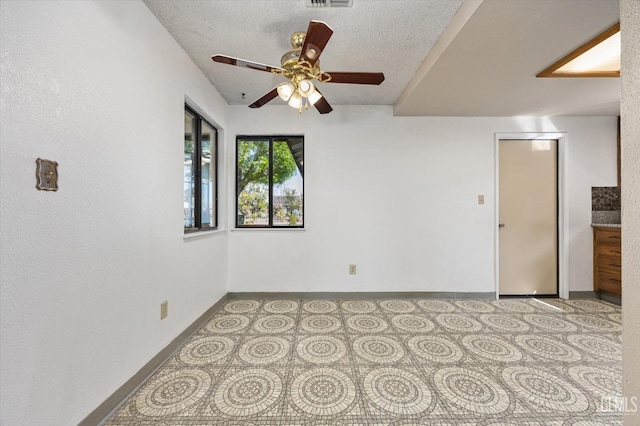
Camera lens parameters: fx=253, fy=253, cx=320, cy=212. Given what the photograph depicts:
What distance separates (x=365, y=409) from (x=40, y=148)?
1.98 metres

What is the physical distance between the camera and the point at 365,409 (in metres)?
1.41

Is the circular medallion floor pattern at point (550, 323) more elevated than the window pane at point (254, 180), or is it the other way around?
the window pane at point (254, 180)

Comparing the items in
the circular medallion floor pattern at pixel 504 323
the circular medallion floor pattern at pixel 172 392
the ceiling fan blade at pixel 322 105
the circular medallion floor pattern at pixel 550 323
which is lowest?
the circular medallion floor pattern at pixel 172 392

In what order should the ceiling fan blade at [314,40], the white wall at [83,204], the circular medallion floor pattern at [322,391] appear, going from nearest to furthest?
the white wall at [83,204] < the ceiling fan blade at [314,40] < the circular medallion floor pattern at [322,391]

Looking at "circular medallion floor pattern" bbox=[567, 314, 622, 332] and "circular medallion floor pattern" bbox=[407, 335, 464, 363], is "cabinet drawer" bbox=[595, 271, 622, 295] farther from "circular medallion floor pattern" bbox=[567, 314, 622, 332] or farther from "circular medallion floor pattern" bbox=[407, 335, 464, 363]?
"circular medallion floor pattern" bbox=[407, 335, 464, 363]

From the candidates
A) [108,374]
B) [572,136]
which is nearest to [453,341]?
[108,374]

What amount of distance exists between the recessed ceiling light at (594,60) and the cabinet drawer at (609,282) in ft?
7.34

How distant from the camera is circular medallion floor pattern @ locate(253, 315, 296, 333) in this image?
2322mm

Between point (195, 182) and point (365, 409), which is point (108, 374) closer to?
point (365, 409)

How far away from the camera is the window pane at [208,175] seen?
274 cm

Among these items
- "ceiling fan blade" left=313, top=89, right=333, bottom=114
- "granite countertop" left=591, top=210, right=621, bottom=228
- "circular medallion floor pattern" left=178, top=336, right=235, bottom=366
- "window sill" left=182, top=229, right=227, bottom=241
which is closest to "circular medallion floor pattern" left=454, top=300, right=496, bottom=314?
"granite countertop" left=591, top=210, right=621, bottom=228

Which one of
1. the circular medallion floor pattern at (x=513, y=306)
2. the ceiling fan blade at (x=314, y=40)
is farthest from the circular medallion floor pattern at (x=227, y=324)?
the circular medallion floor pattern at (x=513, y=306)

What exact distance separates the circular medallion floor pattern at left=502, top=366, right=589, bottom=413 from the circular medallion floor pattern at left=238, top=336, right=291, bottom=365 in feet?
5.03

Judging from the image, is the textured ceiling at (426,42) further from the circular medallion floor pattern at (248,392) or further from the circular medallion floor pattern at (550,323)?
the circular medallion floor pattern at (248,392)
